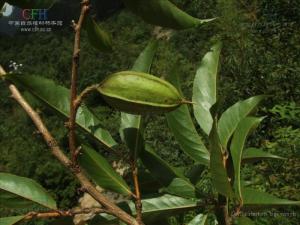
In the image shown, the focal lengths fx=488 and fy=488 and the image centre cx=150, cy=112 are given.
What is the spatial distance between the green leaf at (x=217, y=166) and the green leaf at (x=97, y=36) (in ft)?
0.44

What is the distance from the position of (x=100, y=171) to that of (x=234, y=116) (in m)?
0.17

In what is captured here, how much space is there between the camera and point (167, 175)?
0.50m

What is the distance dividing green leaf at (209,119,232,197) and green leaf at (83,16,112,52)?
13 centimetres

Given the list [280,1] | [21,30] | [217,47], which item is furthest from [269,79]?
[21,30]

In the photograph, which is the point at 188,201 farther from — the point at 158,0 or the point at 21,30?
the point at 21,30

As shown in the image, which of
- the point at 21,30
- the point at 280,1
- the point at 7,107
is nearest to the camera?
the point at 280,1

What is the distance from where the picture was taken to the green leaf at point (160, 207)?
48cm

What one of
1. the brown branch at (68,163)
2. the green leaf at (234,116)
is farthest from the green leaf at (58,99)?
the green leaf at (234,116)

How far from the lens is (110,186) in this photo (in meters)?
0.49

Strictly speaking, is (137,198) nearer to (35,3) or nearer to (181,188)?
(181,188)

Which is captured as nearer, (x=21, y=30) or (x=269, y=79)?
(x=269, y=79)

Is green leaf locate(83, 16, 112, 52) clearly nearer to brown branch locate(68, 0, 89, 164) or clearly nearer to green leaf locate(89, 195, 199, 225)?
brown branch locate(68, 0, 89, 164)

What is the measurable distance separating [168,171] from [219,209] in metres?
0.06

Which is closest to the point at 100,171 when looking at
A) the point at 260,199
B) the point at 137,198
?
the point at 137,198
